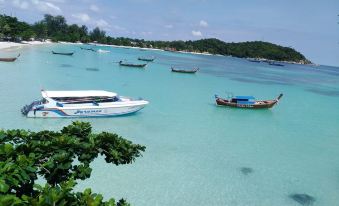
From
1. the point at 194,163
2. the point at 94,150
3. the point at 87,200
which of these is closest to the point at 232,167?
the point at 194,163

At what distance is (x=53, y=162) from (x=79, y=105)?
18.0 meters

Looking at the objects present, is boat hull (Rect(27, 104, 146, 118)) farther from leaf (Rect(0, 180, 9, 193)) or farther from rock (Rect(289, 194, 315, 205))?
leaf (Rect(0, 180, 9, 193))

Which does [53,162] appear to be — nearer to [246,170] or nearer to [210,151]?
[246,170]

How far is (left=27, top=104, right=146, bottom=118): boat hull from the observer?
70.9 feet

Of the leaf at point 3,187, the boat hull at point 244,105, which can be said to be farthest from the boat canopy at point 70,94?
the leaf at point 3,187

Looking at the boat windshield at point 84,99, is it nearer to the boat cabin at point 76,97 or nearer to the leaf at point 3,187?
the boat cabin at point 76,97

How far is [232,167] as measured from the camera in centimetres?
1683

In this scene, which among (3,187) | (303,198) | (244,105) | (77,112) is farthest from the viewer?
(244,105)

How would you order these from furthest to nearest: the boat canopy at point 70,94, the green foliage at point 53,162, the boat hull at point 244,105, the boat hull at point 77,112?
the boat hull at point 244,105 < the boat canopy at point 70,94 < the boat hull at point 77,112 < the green foliage at point 53,162

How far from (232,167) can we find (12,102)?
651 inches

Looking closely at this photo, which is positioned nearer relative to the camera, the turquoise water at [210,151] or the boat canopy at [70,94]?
the turquoise water at [210,151]

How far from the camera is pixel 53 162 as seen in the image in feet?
16.6

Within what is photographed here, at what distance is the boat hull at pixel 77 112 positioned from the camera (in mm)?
21609

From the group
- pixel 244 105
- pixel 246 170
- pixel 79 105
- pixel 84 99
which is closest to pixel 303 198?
pixel 246 170
